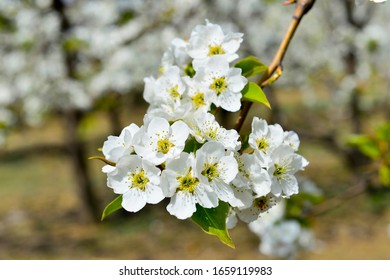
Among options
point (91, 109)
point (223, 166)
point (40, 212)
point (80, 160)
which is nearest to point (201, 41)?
point (223, 166)

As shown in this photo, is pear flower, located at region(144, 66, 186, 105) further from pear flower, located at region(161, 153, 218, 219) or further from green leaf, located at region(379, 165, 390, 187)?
green leaf, located at region(379, 165, 390, 187)

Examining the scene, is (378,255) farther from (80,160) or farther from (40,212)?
(40,212)

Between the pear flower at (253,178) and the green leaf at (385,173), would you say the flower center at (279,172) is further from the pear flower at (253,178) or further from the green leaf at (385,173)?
the green leaf at (385,173)

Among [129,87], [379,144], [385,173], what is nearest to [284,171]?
[385,173]

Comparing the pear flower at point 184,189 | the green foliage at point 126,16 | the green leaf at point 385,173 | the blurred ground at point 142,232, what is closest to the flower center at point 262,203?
the pear flower at point 184,189

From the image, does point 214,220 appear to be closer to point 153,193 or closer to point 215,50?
point 153,193

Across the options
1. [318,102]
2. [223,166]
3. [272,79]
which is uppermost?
[318,102]
